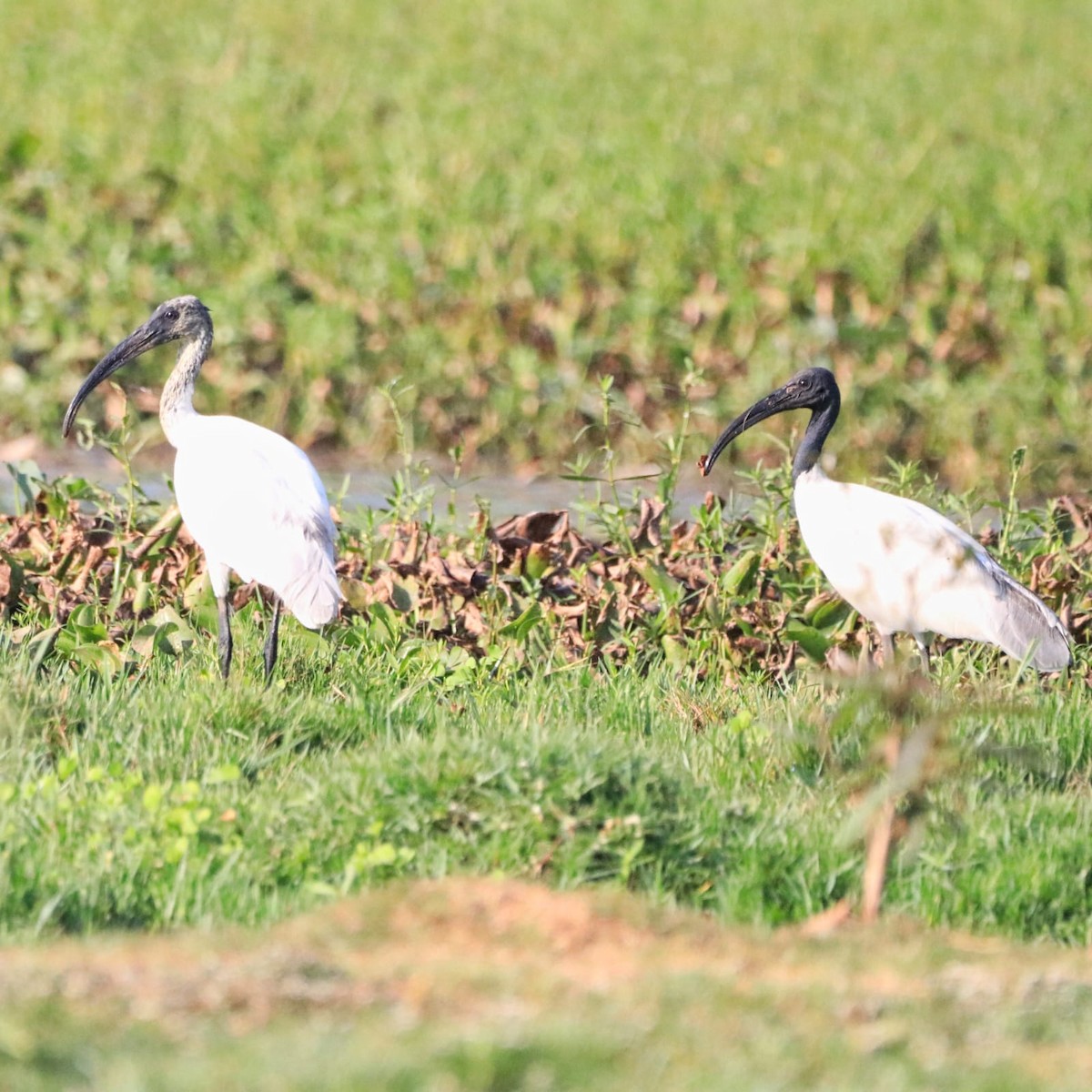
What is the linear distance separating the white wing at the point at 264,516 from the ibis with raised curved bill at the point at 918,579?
117 cm

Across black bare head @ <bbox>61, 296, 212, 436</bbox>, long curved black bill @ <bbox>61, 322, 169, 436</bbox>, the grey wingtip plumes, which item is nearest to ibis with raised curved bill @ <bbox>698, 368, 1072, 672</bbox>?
the grey wingtip plumes

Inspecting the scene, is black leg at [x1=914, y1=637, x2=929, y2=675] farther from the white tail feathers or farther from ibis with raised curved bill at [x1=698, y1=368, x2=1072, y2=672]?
the white tail feathers

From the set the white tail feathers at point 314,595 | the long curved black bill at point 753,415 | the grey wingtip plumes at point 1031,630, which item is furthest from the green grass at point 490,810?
the long curved black bill at point 753,415

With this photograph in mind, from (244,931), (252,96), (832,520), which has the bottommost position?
(244,931)

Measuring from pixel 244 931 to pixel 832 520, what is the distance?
2569mm

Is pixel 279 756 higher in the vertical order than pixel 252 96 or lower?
lower

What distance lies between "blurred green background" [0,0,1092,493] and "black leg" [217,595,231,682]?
3.21 meters

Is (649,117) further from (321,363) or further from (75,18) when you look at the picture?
(75,18)

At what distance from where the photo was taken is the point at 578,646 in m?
5.91

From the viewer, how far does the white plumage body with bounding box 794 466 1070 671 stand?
5.59 meters

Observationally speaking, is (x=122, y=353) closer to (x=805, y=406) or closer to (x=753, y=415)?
(x=753, y=415)

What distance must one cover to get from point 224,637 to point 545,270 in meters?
4.65

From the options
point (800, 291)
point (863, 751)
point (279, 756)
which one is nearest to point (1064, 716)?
point (863, 751)

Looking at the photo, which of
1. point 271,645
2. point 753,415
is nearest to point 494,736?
point 271,645
